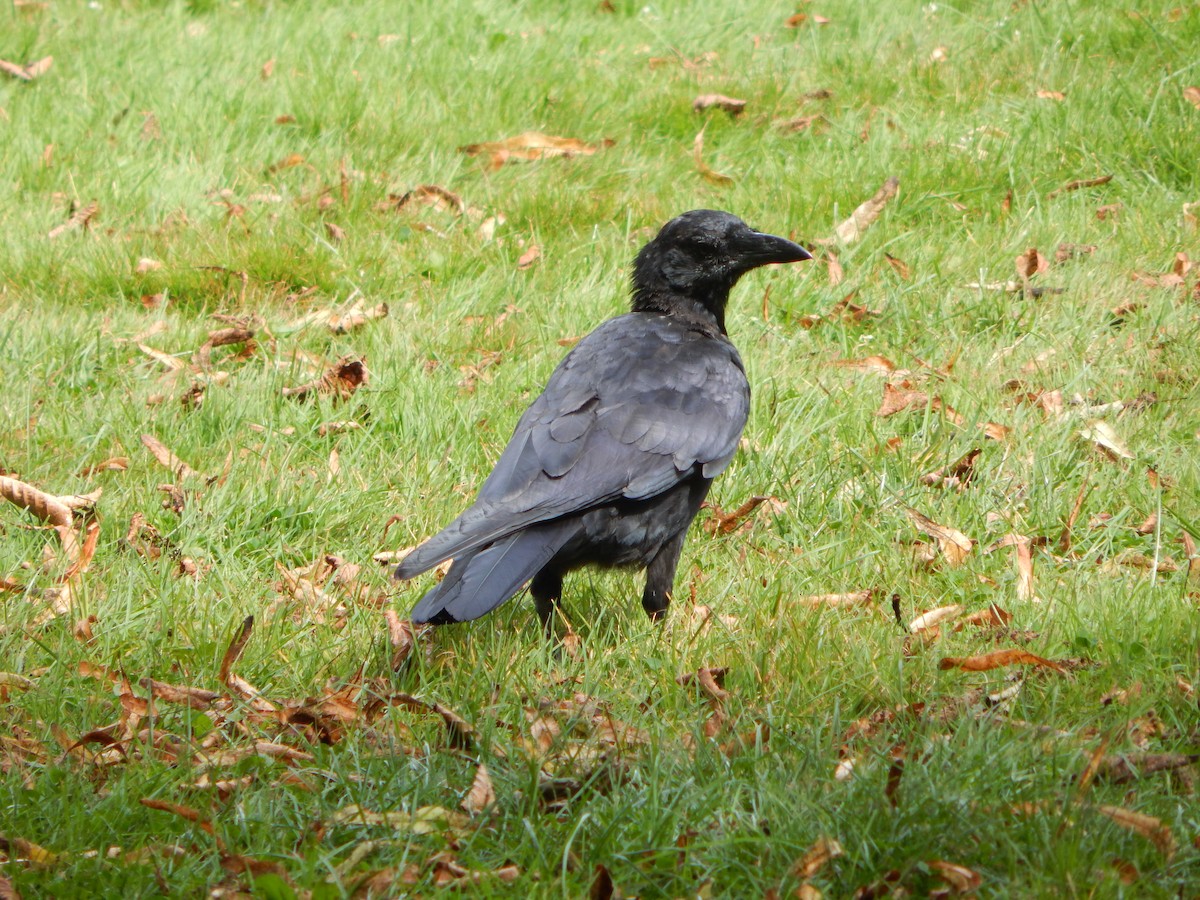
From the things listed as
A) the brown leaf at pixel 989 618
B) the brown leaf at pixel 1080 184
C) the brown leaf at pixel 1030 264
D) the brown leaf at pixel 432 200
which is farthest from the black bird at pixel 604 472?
the brown leaf at pixel 1080 184

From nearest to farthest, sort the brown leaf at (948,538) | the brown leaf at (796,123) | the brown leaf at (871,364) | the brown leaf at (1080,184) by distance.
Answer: the brown leaf at (948,538)
the brown leaf at (871,364)
the brown leaf at (1080,184)
the brown leaf at (796,123)

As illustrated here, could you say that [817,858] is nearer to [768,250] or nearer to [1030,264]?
[768,250]

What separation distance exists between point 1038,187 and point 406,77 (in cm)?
351

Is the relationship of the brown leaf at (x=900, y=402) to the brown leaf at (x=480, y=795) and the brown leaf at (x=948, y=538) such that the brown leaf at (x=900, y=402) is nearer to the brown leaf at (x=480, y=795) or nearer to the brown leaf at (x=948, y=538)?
the brown leaf at (x=948, y=538)

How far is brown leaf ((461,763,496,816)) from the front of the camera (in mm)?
2672

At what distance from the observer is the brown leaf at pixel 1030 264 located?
220 inches

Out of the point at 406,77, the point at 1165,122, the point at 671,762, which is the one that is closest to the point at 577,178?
the point at 406,77

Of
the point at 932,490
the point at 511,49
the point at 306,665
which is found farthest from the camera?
the point at 511,49

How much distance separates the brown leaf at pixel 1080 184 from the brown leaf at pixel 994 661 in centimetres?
353

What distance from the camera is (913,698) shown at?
313 centimetres

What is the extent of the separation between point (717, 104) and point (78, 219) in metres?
3.41

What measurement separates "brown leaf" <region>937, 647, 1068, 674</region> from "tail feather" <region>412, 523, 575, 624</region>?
1074 mm

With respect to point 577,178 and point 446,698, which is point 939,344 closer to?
point 577,178

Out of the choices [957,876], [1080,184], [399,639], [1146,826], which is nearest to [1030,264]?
[1080,184]
